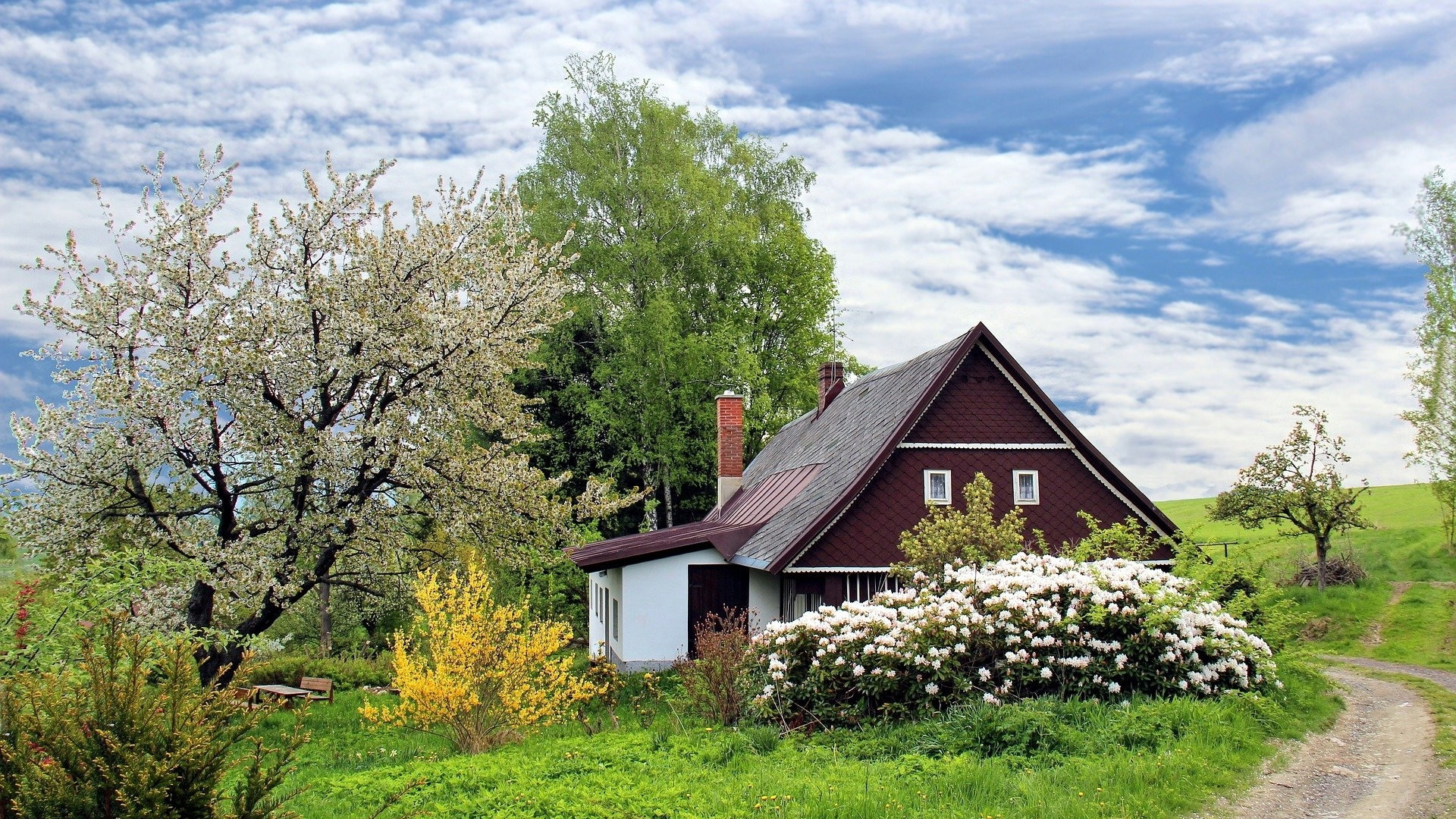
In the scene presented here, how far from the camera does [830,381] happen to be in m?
29.0

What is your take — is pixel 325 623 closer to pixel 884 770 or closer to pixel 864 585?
pixel 864 585

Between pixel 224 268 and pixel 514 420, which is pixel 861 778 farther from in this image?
pixel 224 268

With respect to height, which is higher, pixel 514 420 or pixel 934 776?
pixel 514 420

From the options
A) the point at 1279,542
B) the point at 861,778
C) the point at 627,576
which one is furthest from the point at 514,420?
the point at 1279,542

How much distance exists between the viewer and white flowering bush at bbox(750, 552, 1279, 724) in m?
11.4

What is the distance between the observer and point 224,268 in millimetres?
15688

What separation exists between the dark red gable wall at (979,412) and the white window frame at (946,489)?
566 mm

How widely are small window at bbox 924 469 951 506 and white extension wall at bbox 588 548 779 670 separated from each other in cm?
374

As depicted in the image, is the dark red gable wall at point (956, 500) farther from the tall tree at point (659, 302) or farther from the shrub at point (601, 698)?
the tall tree at point (659, 302)

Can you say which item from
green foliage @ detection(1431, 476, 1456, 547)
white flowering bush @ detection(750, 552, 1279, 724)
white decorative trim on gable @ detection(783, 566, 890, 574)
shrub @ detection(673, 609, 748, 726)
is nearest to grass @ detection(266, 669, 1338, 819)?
white flowering bush @ detection(750, 552, 1279, 724)

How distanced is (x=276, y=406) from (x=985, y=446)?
483 inches

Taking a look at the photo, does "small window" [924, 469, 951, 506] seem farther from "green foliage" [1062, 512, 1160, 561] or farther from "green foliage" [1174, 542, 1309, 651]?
"green foliage" [1174, 542, 1309, 651]

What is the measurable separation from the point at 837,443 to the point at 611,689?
7.97 metres

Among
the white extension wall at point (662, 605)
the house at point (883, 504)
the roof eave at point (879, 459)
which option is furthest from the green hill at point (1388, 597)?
the white extension wall at point (662, 605)
